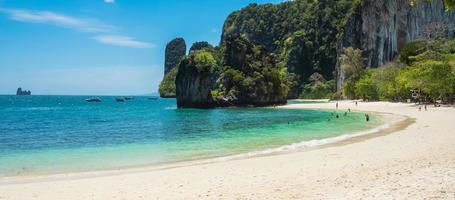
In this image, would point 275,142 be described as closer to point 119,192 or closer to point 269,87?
point 119,192

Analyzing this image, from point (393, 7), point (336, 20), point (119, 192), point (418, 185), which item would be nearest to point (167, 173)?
point (119, 192)

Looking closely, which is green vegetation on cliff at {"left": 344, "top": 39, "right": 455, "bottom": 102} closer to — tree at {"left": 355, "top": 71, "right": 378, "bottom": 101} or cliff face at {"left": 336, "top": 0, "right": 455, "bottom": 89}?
tree at {"left": 355, "top": 71, "right": 378, "bottom": 101}

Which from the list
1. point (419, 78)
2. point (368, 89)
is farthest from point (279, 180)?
point (368, 89)

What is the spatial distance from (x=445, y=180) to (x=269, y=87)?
87.4 m

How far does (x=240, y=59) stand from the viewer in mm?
100750

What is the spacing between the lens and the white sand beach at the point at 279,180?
10695 mm

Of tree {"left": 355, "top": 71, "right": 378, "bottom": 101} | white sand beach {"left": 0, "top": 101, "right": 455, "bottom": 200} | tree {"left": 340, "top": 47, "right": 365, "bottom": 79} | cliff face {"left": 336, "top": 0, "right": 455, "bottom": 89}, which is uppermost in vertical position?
cliff face {"left": 336, "top": 0, "right": 455, "bottom": 89}

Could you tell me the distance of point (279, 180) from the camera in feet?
42.1

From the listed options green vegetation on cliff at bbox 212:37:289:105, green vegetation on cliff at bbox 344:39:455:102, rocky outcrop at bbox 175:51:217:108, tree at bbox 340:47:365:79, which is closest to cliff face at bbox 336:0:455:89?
tree at bbox 340:47:365:79

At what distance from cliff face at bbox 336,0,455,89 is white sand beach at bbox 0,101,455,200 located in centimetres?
10125

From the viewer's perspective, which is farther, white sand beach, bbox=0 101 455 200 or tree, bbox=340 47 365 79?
tree, bbox=340 47 365 79

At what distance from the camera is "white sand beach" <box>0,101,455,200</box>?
10695mm

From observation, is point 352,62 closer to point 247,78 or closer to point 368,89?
point 368,89

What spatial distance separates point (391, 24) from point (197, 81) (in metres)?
61.1
